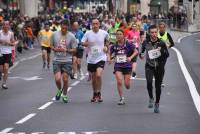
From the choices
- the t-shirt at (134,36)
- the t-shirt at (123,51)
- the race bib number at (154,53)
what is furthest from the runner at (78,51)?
the race bib number at (154,53)

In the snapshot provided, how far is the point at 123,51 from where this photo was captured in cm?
1669

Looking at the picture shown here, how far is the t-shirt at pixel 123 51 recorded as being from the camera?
16.6 meters

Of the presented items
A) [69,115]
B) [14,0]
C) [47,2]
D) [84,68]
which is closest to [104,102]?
[69,115]

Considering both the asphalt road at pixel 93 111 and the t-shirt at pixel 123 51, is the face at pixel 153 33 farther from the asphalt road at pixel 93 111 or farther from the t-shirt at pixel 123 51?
the t-shirt at pixel 123 51

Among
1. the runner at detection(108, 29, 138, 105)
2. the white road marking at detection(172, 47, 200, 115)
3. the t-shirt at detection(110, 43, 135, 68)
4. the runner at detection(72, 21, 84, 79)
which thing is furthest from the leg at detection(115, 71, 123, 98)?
the runner at detection(72, 21, 84, 79)

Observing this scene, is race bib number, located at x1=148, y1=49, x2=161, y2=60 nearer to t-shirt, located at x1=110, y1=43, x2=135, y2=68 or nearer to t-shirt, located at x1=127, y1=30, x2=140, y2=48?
t-shirt, located at x1=110, y1=43, x2=135, y2=68

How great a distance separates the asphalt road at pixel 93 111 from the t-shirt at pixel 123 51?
2.63ft

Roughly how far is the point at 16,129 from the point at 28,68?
16813 millimetres

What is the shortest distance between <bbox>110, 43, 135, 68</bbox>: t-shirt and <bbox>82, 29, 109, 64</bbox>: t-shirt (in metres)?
0.35

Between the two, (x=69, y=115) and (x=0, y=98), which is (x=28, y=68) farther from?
(x=69, y=115)

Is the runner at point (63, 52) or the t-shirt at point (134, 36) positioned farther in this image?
the t-shirt at point (134, 36)

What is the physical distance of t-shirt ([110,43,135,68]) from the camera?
54.4ft

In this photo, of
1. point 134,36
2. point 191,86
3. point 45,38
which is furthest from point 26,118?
point 45,38

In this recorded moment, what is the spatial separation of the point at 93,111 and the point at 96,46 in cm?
232
